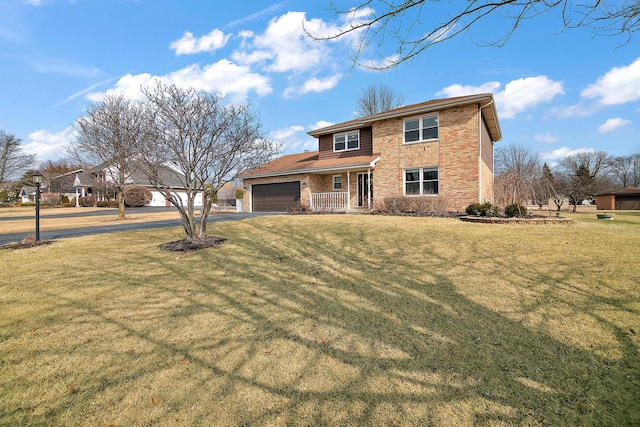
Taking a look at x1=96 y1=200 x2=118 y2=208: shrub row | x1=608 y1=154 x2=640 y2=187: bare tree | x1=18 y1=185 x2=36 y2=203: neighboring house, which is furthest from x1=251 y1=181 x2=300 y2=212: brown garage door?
x1=608 y1=154 x2=640 y2=187: bare tree

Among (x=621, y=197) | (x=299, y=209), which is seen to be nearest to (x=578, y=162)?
(x=621, y=197)

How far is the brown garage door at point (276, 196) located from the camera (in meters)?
21.1

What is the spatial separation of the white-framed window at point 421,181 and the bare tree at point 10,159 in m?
55.6

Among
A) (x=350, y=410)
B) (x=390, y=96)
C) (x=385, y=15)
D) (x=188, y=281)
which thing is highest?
(x=390, y=96)

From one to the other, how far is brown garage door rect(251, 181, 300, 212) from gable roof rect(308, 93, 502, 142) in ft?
14.0

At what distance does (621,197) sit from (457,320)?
152ft

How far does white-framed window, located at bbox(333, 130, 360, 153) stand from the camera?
19812 millimetres

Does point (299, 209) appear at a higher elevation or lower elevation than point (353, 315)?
higher

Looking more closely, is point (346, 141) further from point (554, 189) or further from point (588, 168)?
point (588, 168)

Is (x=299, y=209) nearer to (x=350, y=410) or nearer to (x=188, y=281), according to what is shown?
(x=188, y=281)

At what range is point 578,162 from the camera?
48.1 meters

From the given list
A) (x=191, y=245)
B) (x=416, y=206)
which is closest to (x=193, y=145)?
(x=191, y=245)

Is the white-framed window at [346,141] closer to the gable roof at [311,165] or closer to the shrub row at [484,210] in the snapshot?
the gable roof at [311,165]

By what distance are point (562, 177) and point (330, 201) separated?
37.7 metres
